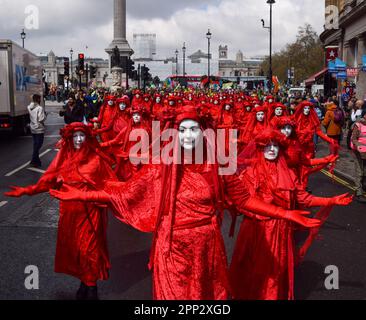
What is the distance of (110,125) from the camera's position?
12.0 metres

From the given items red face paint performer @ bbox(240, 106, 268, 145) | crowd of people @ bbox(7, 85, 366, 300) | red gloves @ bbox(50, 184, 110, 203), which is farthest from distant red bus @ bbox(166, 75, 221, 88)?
red gloves @ bbox(50, 184, 110, 203)

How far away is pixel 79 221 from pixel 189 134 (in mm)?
1830

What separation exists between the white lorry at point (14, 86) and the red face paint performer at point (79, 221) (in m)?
15.1

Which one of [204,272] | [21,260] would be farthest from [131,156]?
[204,272]

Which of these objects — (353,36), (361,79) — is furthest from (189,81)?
(361,79)

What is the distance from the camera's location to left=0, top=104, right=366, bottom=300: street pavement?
5.36 m

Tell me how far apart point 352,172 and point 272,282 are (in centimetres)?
986

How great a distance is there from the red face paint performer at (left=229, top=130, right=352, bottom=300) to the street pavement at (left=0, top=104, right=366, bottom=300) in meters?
0.79

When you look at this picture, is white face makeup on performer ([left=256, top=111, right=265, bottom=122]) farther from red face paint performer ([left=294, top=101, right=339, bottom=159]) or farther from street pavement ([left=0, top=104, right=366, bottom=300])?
street pavement ([left=0, top=104, right=366, bottom=300])

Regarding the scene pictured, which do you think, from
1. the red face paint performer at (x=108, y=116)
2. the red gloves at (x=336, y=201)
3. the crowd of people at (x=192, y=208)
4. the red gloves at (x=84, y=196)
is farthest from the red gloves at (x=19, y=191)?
the red face paint performer at (x=108, y=116)

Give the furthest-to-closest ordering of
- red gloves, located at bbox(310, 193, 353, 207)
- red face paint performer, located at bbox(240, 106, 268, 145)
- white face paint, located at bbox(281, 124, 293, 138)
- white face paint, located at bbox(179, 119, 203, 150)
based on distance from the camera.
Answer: red face paint performer, located at bbox(240, 106, 268, 145) → white face paint, located at bbox(281, 124, 293, 138) → red gloves, located at bbox(310, 193, 353, 207) → white face paint, located at bbox(179, 119, 203, 150)

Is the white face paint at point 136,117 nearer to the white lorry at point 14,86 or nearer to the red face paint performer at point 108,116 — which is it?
the red face paint performer at point 108,116

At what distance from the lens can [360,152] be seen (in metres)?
10.1

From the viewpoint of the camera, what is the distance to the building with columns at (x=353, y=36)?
3177 cm
